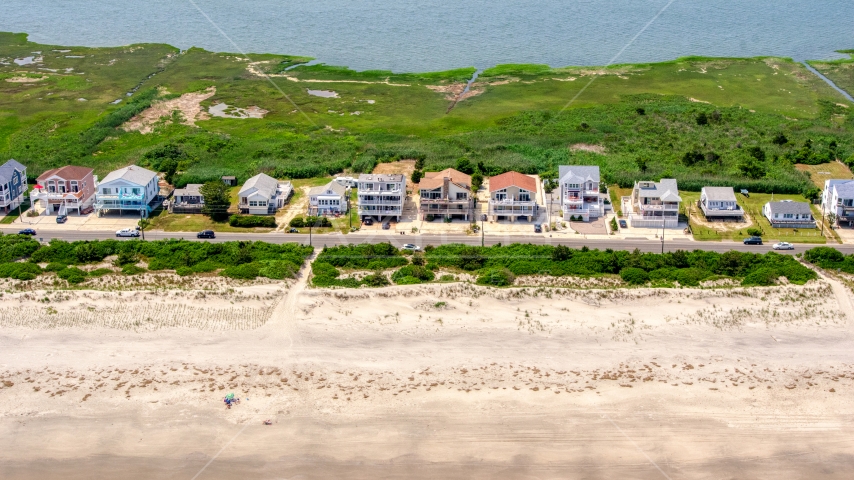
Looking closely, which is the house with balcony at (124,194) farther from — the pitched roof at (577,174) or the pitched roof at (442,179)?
the pitched roof at (577,174)

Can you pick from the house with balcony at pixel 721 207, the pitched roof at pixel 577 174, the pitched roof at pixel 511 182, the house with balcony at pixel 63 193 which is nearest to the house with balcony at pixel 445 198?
the pitched roof at pixel 511 182

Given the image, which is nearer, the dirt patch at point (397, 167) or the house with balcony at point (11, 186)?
the house with balcony at point (11, 186)

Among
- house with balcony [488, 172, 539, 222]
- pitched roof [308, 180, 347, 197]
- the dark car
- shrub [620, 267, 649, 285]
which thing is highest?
pitched roof [308, 180, 347, 197]

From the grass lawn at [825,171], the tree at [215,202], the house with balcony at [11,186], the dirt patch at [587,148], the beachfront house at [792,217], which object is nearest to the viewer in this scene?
the beachfront house at [792,217]

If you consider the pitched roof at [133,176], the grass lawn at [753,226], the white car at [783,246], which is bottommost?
the white car at [783,246]

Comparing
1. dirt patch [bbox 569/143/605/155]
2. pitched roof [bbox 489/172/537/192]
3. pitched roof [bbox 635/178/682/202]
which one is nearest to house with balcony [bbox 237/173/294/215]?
pitched roof [bbox 489/172/537/192]

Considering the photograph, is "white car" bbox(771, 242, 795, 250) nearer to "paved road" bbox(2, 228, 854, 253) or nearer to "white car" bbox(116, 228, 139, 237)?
"paved road" bbox(2, 228, 854, 253)

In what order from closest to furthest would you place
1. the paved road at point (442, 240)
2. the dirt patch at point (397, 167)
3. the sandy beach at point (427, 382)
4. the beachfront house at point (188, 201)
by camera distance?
the sandy beach at point (427, 382) → the paved road at point (442, 240) → the beachfront house at point (188, 201) → the dirt patch at point (397, 167)

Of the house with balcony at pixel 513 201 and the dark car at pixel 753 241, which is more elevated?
the house with balcony at pixel 513 201
